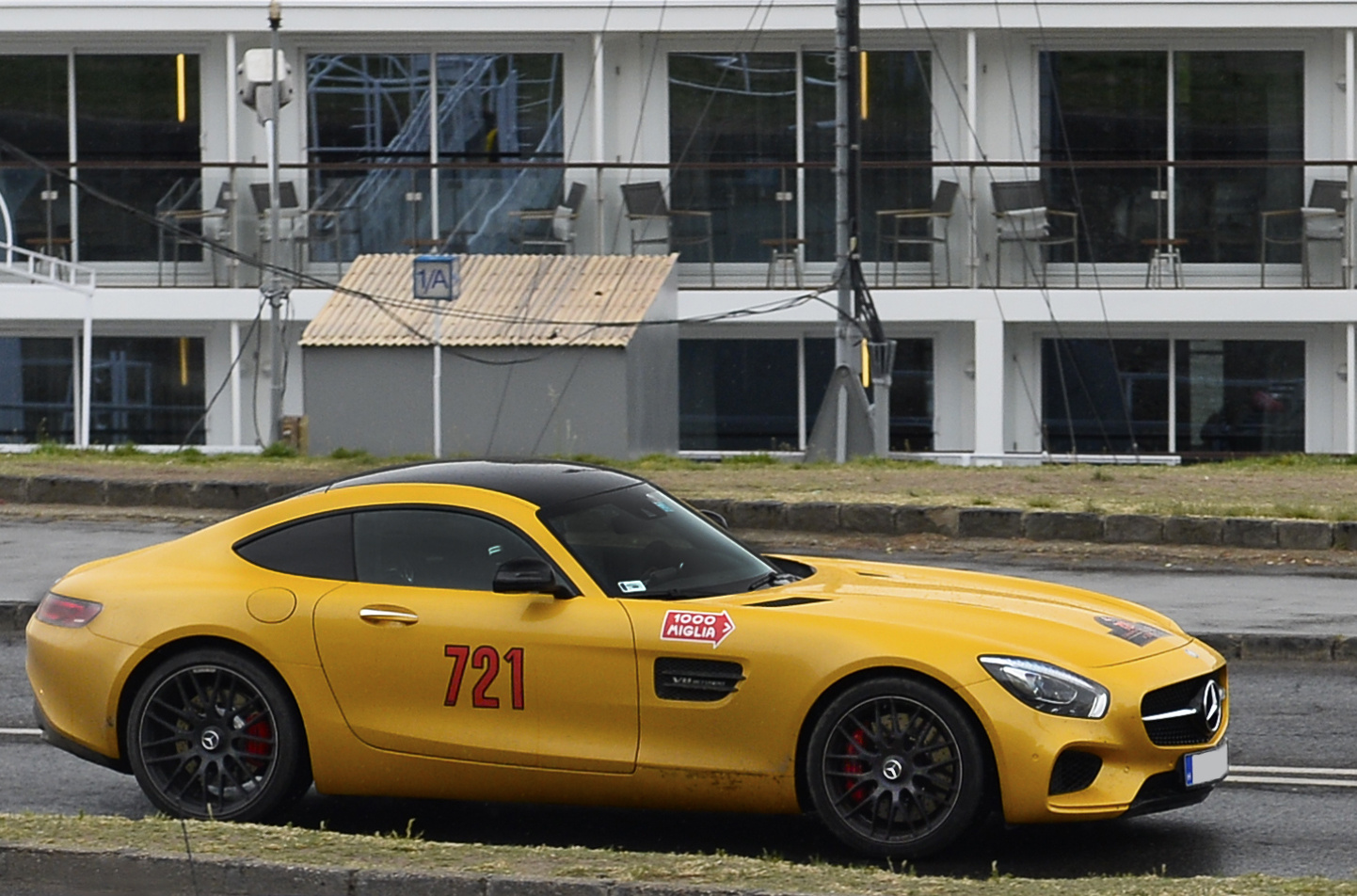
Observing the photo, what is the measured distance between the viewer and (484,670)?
6695 millimetres

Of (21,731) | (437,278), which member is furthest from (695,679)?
(437,278)

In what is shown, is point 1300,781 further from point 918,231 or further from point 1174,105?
point 1174,105

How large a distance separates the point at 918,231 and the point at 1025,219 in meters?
1.31

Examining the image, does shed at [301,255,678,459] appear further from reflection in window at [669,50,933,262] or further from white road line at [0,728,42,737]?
white road line at [0,728,42,737]

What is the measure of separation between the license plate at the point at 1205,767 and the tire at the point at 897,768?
69 cm

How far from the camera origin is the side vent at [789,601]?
6.66m

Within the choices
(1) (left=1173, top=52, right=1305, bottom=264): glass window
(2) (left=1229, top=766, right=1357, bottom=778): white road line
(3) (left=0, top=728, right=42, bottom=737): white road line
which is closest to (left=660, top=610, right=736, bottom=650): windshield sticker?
(2) (left=1229, top=766, right=1357, bottom=778): white road line

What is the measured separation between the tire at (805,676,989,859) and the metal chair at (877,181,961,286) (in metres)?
17.9

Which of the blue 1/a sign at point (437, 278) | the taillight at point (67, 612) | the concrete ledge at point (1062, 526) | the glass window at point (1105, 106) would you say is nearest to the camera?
the taillight at point (67, 612)

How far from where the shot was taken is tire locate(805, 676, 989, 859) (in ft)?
20.3

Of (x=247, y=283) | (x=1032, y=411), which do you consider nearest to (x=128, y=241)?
(x=247, y=283)

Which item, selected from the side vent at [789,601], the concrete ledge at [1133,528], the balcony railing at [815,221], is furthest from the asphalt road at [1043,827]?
the balcony railing at [815,221]

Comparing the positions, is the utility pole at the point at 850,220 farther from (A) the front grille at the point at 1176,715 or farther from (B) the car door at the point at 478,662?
(A) the front grille at the point at 1176,715

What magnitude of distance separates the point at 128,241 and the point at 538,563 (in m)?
19.6
